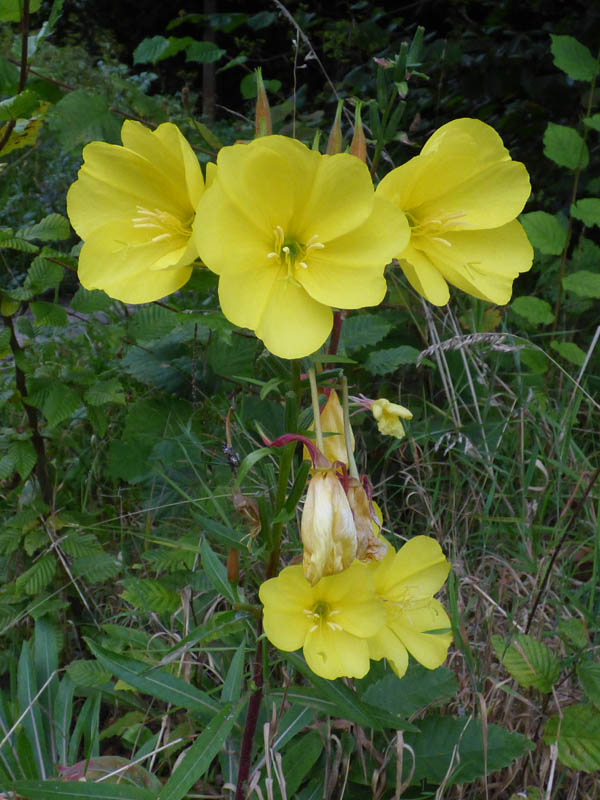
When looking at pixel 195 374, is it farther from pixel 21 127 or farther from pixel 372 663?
pixel 372 663

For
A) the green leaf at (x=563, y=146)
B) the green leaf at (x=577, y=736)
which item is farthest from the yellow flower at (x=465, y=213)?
the green leaf at (x=563, y=146)

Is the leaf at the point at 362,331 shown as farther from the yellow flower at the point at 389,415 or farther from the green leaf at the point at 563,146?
the green leaf at the point at 563,146

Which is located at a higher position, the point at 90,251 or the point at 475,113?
the point at 90,251

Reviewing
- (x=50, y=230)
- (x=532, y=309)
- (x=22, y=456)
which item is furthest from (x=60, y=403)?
(x=532, y=309)

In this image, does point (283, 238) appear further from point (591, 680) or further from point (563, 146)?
point (563, 146)

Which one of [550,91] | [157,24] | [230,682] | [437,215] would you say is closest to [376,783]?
[230,682]

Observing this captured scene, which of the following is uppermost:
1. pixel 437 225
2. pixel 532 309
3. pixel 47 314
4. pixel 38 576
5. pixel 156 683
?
pixel 437 225
